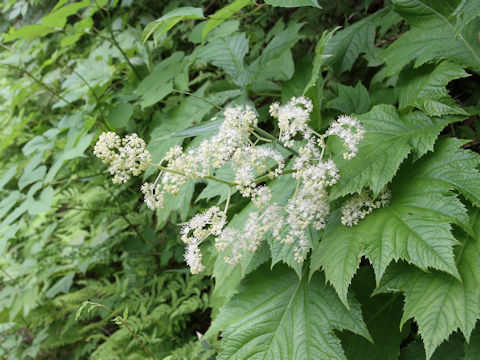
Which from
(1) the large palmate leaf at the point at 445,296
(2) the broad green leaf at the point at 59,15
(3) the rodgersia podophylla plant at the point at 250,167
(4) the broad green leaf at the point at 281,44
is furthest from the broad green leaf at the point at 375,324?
(2) the broad green leaf at the point at 59,15

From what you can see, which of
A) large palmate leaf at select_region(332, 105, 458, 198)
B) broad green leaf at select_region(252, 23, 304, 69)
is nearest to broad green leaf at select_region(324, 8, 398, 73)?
broad green leaf at select_region(252, 23, 304, 69)

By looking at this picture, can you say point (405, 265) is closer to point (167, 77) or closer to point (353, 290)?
point (353, 290)

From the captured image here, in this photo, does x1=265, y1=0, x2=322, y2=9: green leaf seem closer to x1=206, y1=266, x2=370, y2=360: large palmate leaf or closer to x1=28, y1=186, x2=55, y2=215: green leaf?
x1=206, y1=266, x2=370, y2=360: large palmate leaf

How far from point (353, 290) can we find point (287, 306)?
33 cm

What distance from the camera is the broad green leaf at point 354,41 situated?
2058 millimetres

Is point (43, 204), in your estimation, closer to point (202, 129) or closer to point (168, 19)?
point (202, 129)

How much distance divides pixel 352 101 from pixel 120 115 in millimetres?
1651

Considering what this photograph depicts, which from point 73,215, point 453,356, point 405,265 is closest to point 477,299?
point 405,265

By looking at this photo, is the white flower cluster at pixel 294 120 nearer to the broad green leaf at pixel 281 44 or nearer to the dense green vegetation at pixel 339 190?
the dense green vegetation at pixel 339 190

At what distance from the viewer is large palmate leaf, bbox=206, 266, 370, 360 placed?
56.5 inches

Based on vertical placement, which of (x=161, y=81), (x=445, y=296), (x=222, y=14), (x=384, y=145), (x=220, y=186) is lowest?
(x=445, y=296)

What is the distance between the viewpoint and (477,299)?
113cm

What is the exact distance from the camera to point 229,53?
7.57 ft

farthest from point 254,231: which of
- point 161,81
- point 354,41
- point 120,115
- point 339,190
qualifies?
point 120,115
